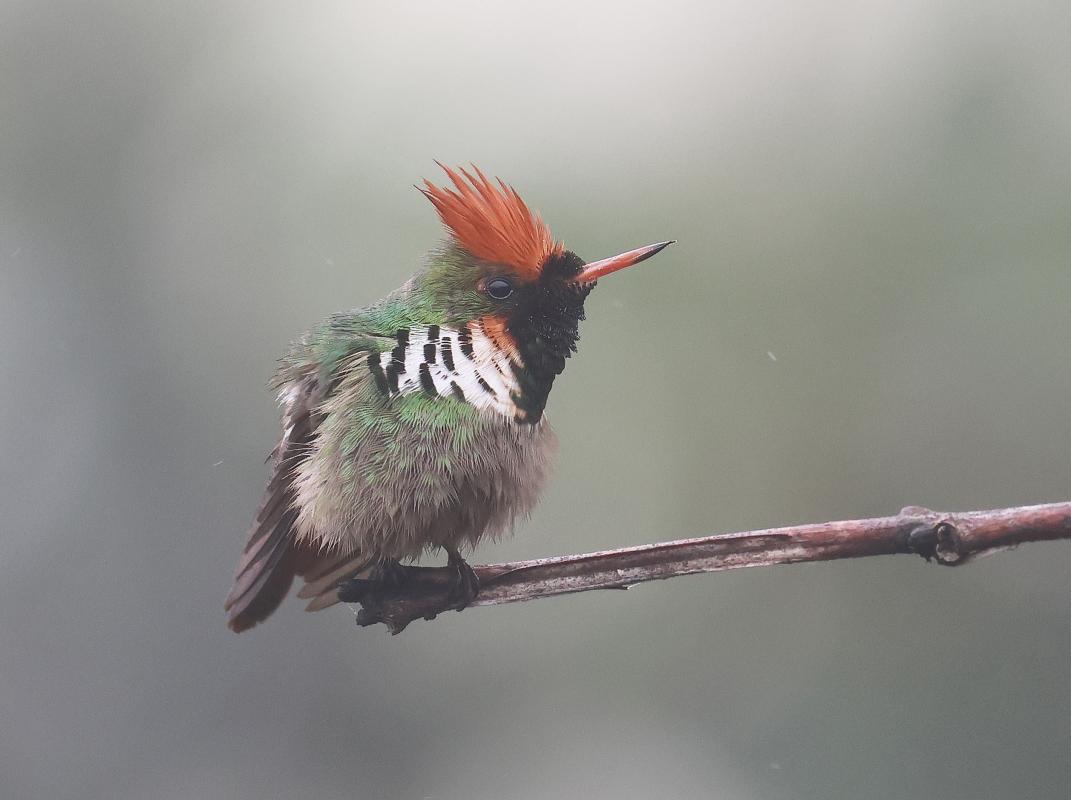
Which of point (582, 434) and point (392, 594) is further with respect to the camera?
point (582, 434)

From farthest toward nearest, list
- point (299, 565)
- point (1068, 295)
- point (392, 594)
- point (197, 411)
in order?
point (197, 411)
point (1068, 295)
point (299, 565)
point (392, 594)

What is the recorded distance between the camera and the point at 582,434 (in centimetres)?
834

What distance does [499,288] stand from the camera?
3.48 m

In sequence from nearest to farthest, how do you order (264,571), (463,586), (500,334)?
1. (463,586)
2. (500,334)
3. (264,571)

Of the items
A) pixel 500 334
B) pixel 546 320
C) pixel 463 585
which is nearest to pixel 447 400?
pixel 500 334

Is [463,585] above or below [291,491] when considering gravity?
below

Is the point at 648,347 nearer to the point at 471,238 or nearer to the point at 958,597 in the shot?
the point at 958,597

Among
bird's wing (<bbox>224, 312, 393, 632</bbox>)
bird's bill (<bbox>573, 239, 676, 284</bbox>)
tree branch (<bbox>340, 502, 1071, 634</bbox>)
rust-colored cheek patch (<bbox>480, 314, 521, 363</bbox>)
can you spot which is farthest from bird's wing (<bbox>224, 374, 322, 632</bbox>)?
bird's bill (<bbox>573, 239, 676, 284</bbox>)

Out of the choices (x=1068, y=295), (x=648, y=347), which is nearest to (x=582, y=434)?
(x=648, y=347)

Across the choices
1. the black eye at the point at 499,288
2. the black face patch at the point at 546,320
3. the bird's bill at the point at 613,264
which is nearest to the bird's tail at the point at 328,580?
the black face patch at the point at 546,320

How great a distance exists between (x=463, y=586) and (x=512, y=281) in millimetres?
905

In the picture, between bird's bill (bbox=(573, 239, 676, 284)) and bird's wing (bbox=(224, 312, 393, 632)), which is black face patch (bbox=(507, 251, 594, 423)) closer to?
bird's bill (bbox=(573, 239, 676, 284))

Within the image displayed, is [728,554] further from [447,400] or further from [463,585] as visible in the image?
[447,400]

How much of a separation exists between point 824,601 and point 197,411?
5215 millimetres
